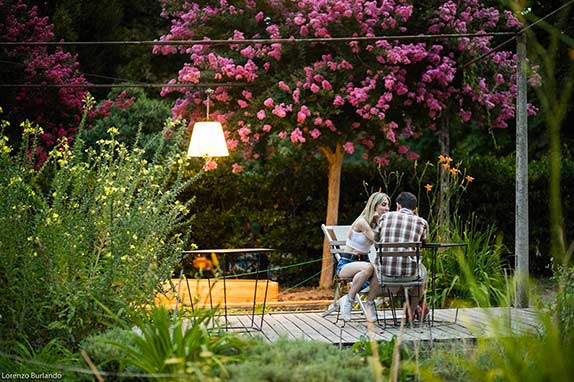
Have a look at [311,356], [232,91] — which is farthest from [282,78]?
[311,356]

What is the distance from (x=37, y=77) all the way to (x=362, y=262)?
6.66 metres

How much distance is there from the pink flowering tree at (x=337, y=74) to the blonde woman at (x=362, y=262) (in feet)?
8.88

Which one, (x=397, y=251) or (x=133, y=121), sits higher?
(x=133, y=121)

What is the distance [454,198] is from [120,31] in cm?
762

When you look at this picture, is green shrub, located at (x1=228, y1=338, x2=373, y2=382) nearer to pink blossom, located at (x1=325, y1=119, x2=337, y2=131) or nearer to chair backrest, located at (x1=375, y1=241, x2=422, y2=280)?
chair backrest, located at (x1=375, y1=241, x2=422, y2=280)

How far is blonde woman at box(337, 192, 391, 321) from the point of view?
20.8ft

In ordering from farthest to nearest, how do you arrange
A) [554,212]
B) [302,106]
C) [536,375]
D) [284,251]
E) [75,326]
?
[284,251]
[302,106]
[75,326]
[536,375]
[554,212]

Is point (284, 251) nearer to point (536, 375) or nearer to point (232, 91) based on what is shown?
point (232, 91)

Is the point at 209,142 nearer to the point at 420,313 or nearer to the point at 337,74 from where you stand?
the point at 420,313

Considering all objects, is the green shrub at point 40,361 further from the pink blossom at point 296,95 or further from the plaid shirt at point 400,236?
the pink blossom at point 296,95

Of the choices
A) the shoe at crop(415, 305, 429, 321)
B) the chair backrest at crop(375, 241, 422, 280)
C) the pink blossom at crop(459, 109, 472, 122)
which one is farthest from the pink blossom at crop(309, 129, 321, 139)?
the chair backrest at crop(375, 241, 422, 280)

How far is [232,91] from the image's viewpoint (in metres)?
10.1

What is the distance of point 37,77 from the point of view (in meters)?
11.3

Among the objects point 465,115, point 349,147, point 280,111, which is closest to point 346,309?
point 280,111
